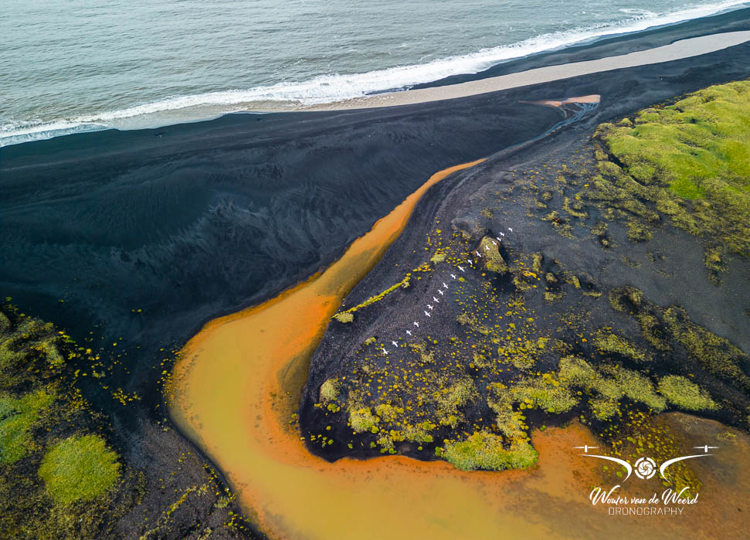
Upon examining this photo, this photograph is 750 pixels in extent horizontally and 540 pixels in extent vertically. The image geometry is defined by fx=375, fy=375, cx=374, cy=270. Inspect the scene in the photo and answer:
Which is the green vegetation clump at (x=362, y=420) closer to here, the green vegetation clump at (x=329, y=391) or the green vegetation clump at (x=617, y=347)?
the green vegetation clump at (x=329, y=391)

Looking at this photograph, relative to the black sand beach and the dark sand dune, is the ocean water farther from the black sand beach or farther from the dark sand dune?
the dark sand dune

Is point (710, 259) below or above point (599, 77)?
below

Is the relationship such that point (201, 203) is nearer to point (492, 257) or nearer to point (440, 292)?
point (440, 292)

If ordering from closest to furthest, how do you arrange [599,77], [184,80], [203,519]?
[203,519], [184,80], [599,77]

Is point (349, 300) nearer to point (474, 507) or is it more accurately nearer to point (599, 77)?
point (474, 507)

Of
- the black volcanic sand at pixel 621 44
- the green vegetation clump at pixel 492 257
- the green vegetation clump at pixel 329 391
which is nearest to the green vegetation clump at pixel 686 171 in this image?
the green vegetation clump at pixel 492 257

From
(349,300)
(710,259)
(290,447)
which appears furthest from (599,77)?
(290,447)
